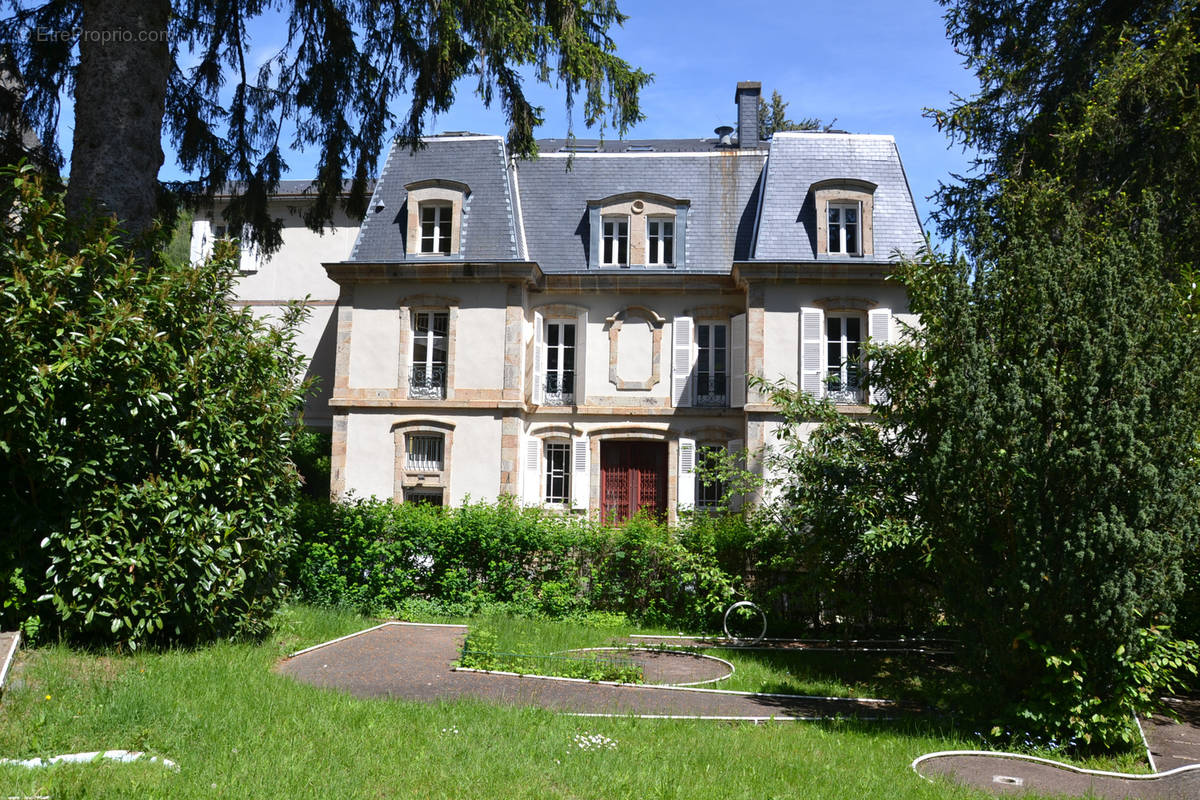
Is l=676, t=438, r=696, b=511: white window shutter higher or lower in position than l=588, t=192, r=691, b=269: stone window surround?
lower

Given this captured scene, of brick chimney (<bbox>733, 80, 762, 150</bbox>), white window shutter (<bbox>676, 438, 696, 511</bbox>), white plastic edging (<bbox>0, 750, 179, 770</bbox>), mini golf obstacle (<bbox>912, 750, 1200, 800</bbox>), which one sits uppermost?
brick chimney (<bbox>733, 80, 762, 150</bbox>)

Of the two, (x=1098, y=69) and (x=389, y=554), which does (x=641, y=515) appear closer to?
(x=389, y=554)

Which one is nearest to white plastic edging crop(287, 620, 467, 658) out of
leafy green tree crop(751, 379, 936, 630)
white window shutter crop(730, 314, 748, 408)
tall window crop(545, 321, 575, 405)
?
leafy green tree crop(751, 379, 936, 630)

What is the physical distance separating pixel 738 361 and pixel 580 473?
15.4ft

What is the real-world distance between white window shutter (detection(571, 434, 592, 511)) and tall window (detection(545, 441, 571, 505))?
310 mm

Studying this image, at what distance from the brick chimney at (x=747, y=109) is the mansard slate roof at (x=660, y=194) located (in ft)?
2.49

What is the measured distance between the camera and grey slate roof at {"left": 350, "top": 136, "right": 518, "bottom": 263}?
69.3 feet

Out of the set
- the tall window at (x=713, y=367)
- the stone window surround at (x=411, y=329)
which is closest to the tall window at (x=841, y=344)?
the tall window at (x=713, y=367)

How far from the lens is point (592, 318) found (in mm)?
21594

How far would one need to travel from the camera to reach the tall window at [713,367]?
69.8 feet

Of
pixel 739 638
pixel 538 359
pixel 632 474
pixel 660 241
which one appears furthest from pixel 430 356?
pixel 739 638

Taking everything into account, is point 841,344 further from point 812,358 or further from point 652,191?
point 652,191

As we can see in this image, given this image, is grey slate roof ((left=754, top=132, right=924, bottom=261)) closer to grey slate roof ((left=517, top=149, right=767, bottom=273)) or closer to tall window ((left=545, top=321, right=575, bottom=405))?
grey slate roof ((left=517, top=149, right=767, bottom=273))

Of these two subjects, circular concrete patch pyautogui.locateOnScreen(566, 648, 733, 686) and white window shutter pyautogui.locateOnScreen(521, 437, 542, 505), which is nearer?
circular concrete patch pyautogui.locateOnScreen(566, 648, 733, 686)
